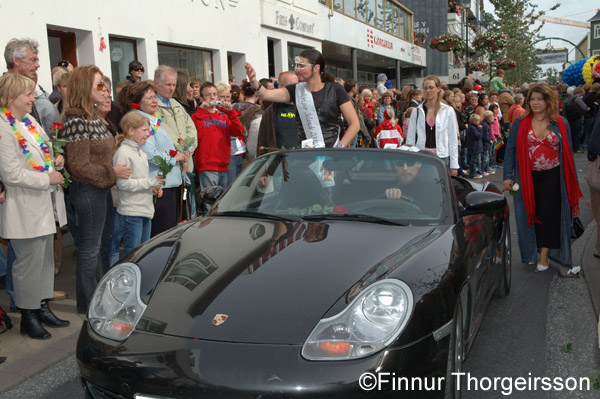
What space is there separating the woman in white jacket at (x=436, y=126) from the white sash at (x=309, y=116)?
71.9 inches

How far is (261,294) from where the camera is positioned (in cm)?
282

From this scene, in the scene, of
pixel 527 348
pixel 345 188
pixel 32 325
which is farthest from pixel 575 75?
Result: pixel 32 325

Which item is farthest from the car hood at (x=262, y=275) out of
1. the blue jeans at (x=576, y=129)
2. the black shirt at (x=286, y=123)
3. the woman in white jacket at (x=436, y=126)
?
the blue jeans at (x=576, y=129)

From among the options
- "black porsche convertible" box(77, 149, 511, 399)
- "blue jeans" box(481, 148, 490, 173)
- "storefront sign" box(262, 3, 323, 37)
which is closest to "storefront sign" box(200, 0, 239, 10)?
"storefront sign" box(262, 3, 323, 37)

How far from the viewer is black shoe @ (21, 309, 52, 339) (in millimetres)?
4520

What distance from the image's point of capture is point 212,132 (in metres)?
7.30

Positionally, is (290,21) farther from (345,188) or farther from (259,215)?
(259,215)

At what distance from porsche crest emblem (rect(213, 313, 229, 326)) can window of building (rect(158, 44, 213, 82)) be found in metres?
10.5

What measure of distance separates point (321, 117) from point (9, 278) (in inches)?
124

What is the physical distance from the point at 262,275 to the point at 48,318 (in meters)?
2.56

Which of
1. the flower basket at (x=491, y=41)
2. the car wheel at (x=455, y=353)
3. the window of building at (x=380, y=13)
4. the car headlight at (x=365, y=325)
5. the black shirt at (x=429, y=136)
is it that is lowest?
the car wheel at (x=455, y=353)

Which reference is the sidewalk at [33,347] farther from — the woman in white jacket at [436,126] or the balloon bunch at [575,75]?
the balloon bunch at [575,75]

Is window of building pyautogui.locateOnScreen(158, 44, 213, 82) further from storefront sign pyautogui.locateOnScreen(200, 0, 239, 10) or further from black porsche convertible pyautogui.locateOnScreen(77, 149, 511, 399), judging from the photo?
black porsche convertible pyautogui.locateOnScreen(77, 149, 511, 399)

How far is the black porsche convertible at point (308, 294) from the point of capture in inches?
97.7
